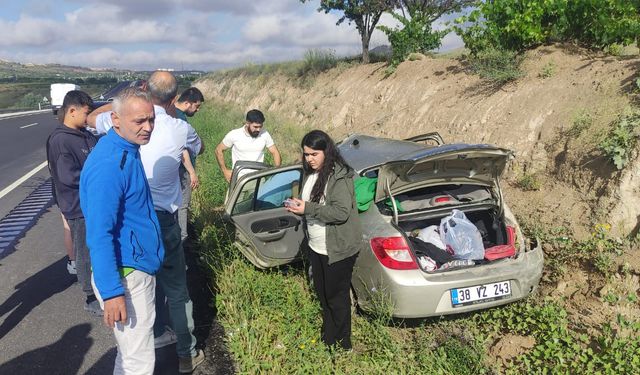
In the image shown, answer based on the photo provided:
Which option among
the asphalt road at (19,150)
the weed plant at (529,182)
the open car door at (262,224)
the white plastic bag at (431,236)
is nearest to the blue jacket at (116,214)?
the open car door at (262,224)

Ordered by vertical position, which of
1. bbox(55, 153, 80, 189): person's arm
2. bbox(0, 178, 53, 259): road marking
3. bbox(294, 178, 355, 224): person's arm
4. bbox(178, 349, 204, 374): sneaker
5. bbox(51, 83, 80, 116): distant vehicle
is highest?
bbox(51, 83, 80, 116): distant vehicle

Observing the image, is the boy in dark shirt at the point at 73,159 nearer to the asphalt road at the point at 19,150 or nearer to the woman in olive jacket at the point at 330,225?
the woman in olive jacket at the point at 330,225

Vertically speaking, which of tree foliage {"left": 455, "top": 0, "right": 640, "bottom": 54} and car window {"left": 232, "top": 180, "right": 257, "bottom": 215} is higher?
tree foliage {"left": 455, "top": 0, "right": 640, "bottom": 54}

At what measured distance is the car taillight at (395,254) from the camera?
11.3 ft

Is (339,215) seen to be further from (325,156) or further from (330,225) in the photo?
(325,156)

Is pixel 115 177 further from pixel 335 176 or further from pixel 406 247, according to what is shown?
pixel 406 247

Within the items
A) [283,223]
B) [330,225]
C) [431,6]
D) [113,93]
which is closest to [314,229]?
[330,225]

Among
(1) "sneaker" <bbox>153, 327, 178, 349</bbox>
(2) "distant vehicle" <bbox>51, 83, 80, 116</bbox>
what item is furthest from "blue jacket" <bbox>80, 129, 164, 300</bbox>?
(2) "distant vehicle" <bbox>51, 83, 80, 116</bbox>

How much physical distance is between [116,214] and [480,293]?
2676 millimetres

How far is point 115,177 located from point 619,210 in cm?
449

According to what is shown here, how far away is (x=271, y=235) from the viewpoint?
4348 millimetres

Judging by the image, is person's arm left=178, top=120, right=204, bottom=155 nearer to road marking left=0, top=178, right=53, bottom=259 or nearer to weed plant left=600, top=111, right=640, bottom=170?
road marking left=0, top=178, right=53, bottom=259

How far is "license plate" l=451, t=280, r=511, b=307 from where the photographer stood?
3454 millimetres

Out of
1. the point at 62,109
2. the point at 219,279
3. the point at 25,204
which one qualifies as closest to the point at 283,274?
the point at 219,279
